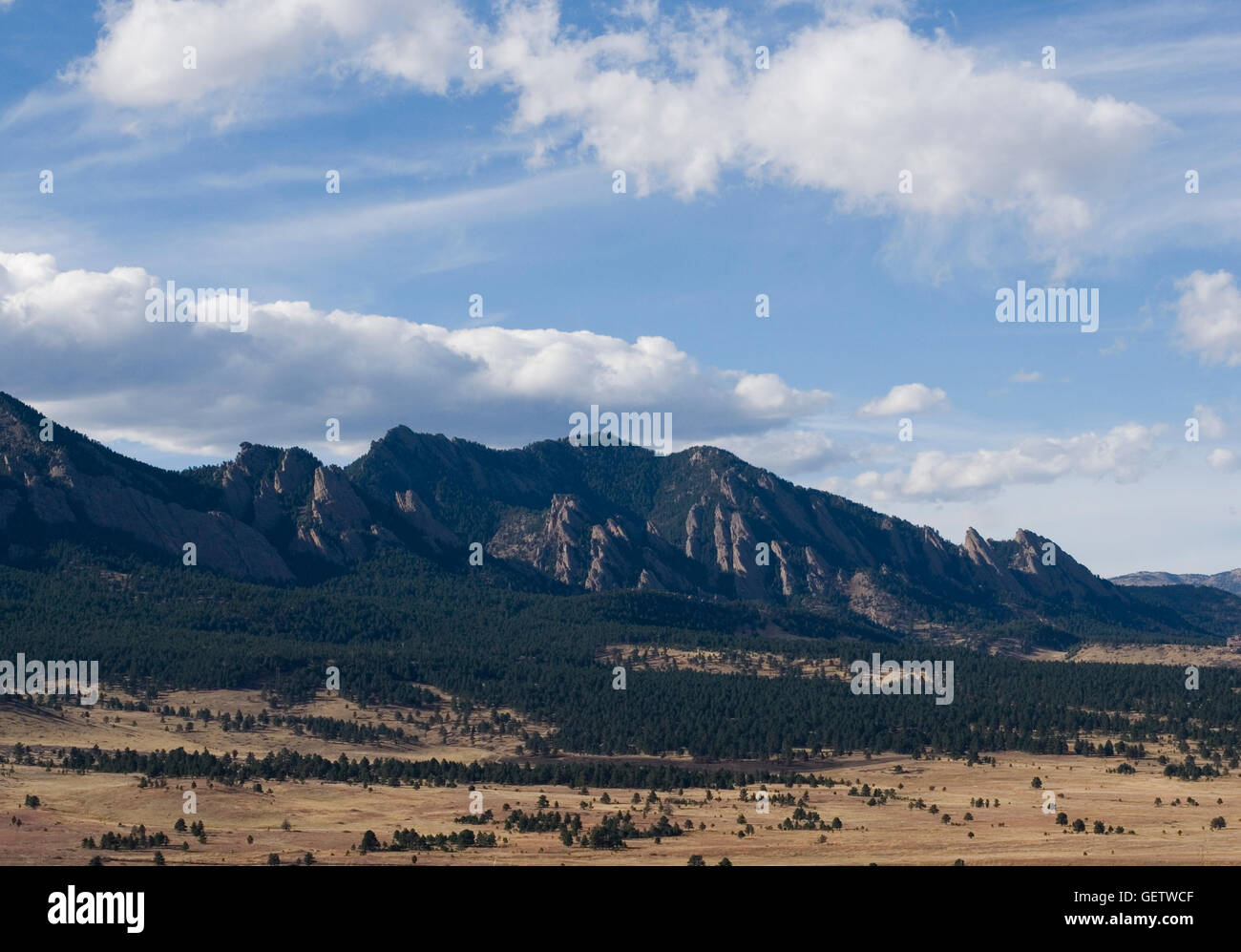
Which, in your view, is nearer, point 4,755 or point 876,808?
point 876,808

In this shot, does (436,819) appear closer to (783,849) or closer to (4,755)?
(783,849)

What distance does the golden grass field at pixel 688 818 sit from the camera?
115m

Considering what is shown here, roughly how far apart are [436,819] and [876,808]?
52273 millimetres

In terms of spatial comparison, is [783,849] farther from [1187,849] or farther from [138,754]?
[138,754]

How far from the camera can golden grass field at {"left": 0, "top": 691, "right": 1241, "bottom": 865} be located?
378 ft

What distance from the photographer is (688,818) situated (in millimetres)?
144750
